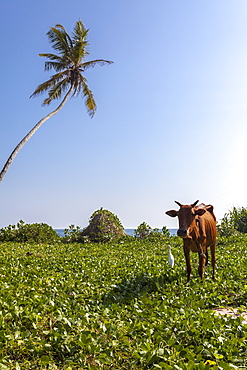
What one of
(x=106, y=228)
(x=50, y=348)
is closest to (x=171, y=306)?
(x=50, y=348)

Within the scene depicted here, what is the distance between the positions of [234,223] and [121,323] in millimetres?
18284

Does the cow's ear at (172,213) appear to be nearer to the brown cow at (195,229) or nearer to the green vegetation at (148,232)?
the brown cow at (195,229)

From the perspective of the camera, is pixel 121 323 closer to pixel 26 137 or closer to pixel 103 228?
pixel 103 228

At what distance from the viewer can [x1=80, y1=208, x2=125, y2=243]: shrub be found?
61.5 feet

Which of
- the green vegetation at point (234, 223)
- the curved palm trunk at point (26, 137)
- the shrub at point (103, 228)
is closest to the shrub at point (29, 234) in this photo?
the shrub at point (103, 228)

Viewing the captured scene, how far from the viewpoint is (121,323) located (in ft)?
15.4

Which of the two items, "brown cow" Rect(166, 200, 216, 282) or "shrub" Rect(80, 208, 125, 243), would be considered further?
"shrub" Rect(80, 208, 125, 243)

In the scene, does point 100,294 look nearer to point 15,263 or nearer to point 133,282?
point 133,282

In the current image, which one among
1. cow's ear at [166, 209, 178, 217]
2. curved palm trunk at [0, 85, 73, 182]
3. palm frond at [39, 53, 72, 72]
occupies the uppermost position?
palm frond at [39, 53, 72, 72]

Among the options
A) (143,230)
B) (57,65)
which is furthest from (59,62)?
(143,230)

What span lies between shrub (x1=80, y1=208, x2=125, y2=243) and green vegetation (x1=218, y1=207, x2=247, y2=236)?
606 centimetres

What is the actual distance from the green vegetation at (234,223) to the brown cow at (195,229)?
1190 cm

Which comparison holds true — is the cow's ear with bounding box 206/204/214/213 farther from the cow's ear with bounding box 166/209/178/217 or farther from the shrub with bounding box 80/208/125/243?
the shrub with bounding box 80/208/125/243

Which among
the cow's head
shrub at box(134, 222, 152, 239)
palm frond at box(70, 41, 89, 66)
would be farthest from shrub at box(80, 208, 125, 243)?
the cow's head
